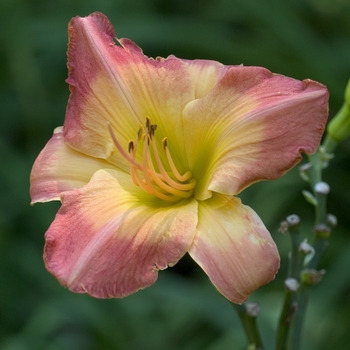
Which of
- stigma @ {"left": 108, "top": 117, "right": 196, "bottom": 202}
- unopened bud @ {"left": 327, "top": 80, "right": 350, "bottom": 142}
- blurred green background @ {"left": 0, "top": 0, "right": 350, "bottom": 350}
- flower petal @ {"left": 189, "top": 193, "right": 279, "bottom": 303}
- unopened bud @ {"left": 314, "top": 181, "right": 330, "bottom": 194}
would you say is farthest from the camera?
blurred green background @ {"left": 0, "top": 0, "right": 350, "bottom": 350}

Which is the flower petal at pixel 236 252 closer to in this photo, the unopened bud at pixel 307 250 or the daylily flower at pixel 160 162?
the daylily flower at pixel 160 162

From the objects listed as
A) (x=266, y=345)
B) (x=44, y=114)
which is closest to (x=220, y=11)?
(x=44, y=114)

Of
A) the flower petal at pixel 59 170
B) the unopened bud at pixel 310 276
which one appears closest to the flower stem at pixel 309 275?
the unopened bud at pixel 310 276

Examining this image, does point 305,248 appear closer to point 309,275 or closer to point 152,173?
point 309,275

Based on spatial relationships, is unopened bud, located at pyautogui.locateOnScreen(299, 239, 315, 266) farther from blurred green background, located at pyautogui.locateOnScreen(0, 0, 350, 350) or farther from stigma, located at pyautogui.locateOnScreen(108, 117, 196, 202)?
blurred green background, located at pyautogui.locateOnScreen(0, 0, 350, 350)

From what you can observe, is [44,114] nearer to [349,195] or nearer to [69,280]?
[349,195]

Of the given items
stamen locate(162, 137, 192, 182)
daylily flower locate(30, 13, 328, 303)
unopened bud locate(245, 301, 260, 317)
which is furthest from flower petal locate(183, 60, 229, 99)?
unopened bud locate(245, 301, 260, 317)

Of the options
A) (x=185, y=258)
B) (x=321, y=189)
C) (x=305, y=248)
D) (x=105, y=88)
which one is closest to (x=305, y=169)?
(x=321, y=189)
